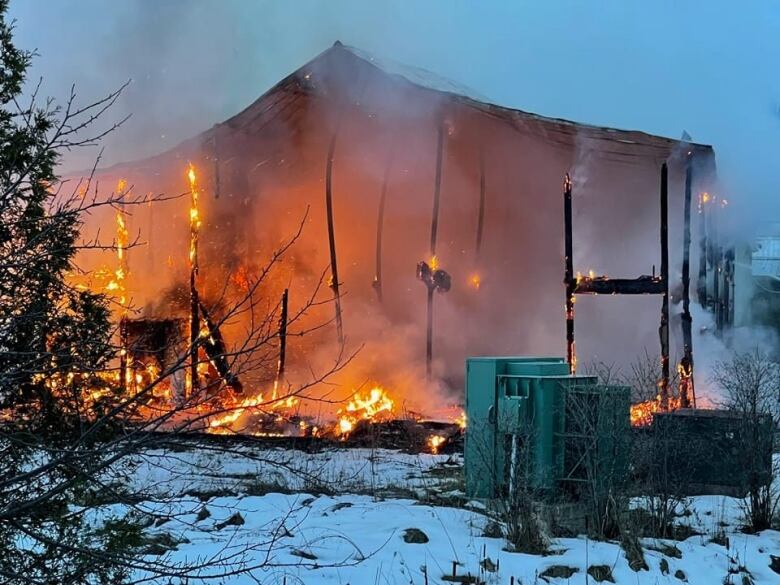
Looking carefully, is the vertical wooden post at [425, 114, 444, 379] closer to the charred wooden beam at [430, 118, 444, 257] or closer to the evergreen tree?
the charred wooden beam at [430, 118, 444, 257]

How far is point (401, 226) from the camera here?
15602 mm

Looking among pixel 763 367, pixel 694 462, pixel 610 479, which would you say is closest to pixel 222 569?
pixel 610 479

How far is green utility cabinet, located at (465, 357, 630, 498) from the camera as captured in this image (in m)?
6.17

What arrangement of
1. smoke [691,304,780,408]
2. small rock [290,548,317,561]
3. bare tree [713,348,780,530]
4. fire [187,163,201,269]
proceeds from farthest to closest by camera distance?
fire [187,163,201,269] < smoke [691,304,780,408] < bare tree [713,348,780,530] < small rock [290,548,317,561]

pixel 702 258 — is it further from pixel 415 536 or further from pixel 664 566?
pixel 415 536

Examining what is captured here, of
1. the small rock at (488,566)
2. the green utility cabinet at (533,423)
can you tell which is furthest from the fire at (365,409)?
the small rock at (488,566)

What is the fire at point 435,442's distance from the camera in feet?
35.3

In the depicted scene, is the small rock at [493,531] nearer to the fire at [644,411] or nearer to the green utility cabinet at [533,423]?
the green utility cabinet at [533,423]

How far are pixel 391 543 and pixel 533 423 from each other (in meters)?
1.92

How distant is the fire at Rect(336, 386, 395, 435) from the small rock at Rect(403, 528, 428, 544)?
5.95 metres

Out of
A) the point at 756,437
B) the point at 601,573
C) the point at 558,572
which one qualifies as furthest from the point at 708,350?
the point at 558,572

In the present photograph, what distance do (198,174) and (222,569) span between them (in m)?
12.0

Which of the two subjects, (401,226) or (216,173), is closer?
(401,226)

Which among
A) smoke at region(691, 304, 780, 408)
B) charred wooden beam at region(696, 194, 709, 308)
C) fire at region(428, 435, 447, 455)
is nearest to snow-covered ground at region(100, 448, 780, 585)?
fire at region(428, 435, 447, 455)
